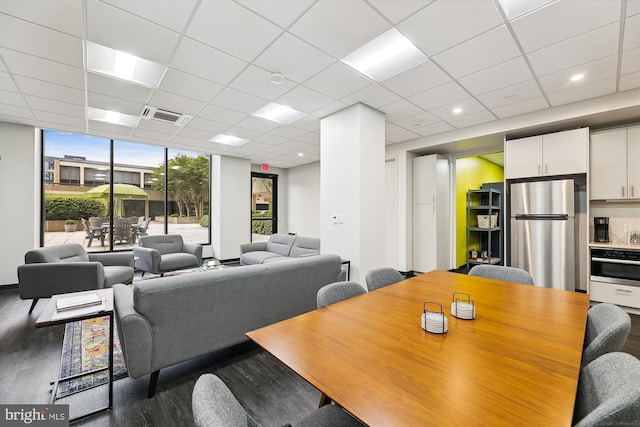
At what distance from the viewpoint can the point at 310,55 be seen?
263cm

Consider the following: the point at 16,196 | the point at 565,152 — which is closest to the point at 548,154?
the point at 565,152

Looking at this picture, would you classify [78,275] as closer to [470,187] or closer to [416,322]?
[416,322]

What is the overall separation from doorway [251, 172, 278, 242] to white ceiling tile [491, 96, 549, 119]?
637 centimetres

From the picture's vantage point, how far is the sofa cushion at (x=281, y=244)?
5820mm

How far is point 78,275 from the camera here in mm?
3521

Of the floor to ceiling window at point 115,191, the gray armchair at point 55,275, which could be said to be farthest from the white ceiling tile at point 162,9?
the floor to ceiling window at point 115,191

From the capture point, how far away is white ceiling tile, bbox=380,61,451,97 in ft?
9.37

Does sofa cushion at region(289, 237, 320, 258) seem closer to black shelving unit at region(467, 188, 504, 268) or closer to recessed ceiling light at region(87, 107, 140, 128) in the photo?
black shelving unit at region(467, 188, 504, 268)

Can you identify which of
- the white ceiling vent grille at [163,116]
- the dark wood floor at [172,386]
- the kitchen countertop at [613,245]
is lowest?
the dark wood floor at [172,386]

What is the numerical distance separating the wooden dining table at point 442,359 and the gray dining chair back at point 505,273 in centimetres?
62

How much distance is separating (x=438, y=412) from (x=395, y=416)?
130 mm

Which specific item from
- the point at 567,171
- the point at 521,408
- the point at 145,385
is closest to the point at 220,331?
the point at 145,385

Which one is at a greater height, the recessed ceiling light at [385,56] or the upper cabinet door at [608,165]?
the recessed ceiling light at [385,56]

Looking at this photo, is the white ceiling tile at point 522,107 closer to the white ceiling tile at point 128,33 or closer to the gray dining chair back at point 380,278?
the gray dining chair back at point 380,278
